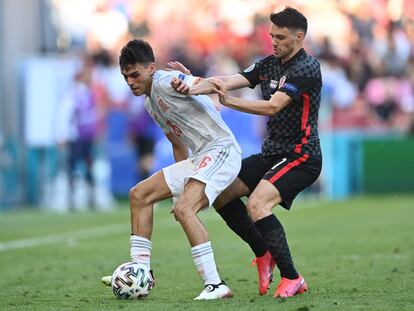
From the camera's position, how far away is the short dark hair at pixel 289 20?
8242mm

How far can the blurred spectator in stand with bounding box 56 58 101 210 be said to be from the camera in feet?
69.8

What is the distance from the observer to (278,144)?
8.45 metres

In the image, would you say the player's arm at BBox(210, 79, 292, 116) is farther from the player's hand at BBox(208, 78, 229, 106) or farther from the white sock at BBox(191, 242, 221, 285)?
the white sock at BBox(191, 242, 221, 285)

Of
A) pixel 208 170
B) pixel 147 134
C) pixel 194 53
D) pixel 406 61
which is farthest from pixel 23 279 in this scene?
pixel 406 61

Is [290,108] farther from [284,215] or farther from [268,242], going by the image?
[284,215]

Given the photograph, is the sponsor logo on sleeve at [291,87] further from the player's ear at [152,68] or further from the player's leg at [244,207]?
the player's ear at [152,68]

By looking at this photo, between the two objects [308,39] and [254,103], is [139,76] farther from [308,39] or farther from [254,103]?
[308,39]

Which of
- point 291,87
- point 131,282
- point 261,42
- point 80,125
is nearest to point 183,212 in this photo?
point 131,282

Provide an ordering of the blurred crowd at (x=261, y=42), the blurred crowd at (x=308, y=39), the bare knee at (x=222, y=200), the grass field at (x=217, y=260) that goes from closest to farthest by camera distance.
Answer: the grass field at (x=217, y=260) < the bare knee at (x=222, y=200) < the blurred crowd at (x=261, y=42) < the blurred crowd at (x=308, y=39)

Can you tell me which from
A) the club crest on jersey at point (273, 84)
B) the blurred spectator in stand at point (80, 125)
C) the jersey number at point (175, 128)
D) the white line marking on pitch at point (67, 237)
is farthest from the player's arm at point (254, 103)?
the blurred spectator in stand at point (80, 125)

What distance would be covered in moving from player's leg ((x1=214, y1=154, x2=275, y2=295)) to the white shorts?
0.18 meters

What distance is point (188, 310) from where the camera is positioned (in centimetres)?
736

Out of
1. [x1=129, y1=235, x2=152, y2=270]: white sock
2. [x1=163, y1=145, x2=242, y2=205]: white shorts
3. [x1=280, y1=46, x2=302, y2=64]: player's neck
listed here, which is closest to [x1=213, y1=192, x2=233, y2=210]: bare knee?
[x1=163, y1=145, x2=242, y2=205]: white shorts

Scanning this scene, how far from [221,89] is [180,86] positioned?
33 cm
